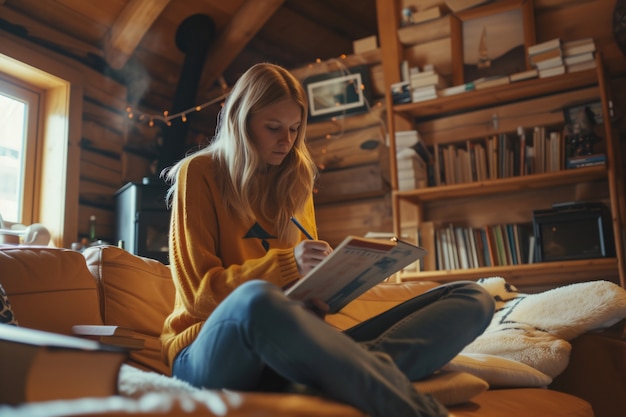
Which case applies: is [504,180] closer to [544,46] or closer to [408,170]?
[408,170]

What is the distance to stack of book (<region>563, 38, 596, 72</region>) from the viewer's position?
3.29 m

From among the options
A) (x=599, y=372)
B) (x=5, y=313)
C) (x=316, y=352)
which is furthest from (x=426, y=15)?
(x=316, y=352)

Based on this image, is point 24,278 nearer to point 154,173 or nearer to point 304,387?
point 304,387

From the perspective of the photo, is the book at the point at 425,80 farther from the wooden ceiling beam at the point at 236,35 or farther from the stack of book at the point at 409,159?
the wooden ceiling beam at the point at 236,35

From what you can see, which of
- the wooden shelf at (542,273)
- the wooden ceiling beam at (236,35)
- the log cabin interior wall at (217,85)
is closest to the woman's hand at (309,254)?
the wooden shelf at (542,273)

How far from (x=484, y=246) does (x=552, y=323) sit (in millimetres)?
1596

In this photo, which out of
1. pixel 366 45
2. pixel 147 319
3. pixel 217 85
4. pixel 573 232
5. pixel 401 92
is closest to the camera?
pixel 147 319

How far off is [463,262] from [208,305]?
2.37m

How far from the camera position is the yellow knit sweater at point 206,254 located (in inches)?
55.2

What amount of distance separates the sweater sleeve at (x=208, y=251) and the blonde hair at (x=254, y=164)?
Result: 41 mm

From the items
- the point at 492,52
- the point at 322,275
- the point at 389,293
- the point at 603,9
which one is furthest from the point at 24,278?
the point at 603,9

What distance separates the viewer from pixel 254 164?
167 centimetres

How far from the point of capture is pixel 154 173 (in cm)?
421

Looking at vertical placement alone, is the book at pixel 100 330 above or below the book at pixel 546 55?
below
